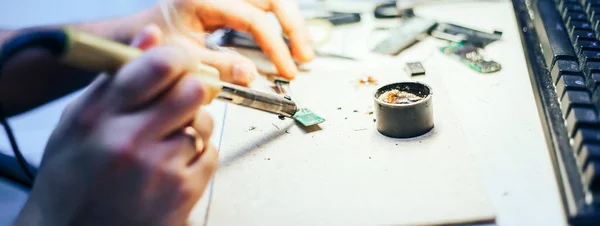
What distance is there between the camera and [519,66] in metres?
0.67

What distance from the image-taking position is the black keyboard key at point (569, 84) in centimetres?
47

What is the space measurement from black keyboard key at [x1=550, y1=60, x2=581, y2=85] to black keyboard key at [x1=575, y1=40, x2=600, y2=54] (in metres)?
0.02

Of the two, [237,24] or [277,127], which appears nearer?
[277,127]

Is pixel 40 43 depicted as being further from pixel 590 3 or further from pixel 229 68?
pixel 590 3

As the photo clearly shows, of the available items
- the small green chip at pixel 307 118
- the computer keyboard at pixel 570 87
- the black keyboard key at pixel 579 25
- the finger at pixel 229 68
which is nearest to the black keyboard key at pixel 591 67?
the computer keyboard at pixel 570 87

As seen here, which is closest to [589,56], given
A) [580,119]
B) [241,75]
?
[580,119]

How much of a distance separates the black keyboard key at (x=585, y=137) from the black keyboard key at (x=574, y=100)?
4 centimetres

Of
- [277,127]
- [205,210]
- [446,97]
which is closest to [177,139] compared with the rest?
[205,210]

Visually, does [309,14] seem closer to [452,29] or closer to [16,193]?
[452,29]

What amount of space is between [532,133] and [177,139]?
0.36 meters

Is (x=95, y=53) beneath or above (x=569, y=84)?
above

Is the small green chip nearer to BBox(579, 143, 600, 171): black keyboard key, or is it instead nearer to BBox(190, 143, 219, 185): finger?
BBox(190, 143, 219, 185): finger

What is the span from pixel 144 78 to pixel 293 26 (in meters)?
0.46

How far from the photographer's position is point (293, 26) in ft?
2.53
